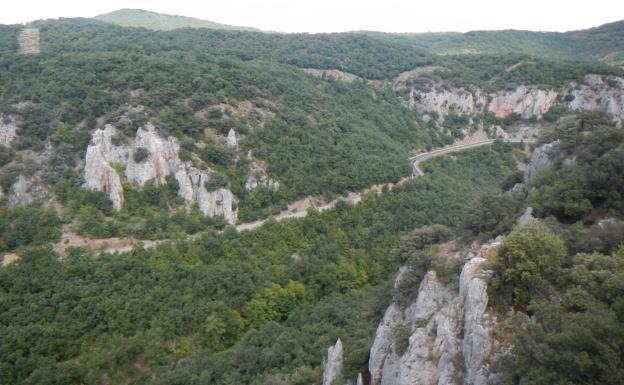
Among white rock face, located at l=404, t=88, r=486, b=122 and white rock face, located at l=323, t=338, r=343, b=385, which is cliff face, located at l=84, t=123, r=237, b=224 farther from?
white rock face, located at l=404, t=88, r=486, b=122

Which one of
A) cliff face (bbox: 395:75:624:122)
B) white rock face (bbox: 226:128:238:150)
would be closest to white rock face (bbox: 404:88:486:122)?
cliff face (bbox: 395:75:624:122)

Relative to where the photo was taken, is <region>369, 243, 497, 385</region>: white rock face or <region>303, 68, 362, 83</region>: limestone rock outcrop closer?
<region>369, 243, 497, 385</region>: white rock face

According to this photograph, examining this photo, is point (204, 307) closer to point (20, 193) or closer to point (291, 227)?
point (291, 227)

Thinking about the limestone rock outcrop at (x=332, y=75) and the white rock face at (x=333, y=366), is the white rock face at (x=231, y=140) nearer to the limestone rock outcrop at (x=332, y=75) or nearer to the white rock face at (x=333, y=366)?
the white rock face at (x=333, y=366)

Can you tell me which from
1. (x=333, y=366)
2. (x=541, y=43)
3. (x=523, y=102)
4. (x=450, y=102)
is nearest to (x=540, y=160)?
(x=333, y=366)

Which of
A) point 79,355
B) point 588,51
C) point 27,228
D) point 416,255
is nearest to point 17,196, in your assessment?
point 27,228

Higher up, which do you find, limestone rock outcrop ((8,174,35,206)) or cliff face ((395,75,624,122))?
cliff face ((395,75,624,122))

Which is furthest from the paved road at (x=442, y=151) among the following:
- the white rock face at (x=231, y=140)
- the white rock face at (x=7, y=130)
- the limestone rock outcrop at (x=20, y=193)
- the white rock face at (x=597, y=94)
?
the white rock face at (x=7, y=130)
